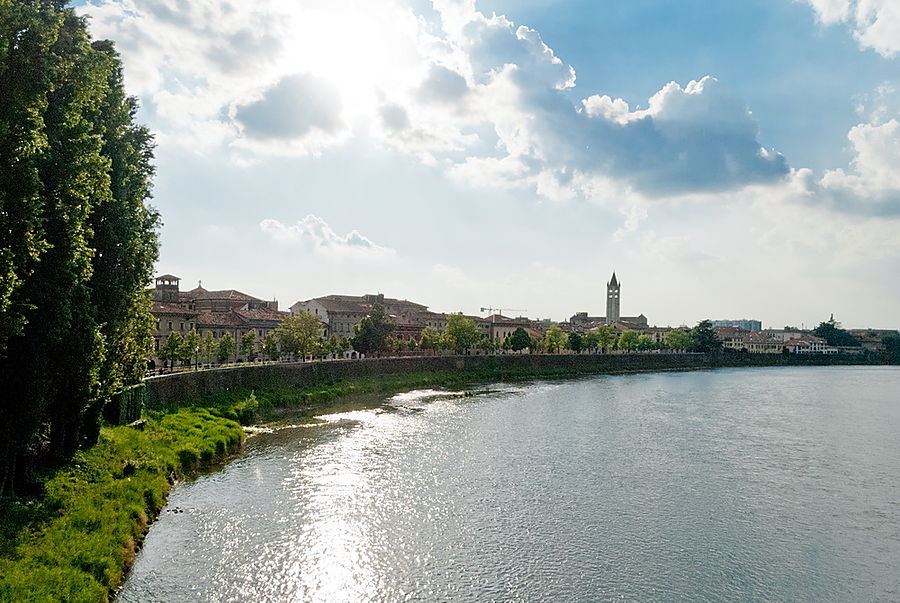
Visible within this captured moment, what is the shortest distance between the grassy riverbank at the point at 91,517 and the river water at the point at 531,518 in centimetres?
99

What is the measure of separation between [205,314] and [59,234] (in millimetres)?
72483

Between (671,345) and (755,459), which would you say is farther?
(671,345)

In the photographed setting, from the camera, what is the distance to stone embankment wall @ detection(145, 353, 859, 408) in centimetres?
4612

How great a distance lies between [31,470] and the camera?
20703 millimetres

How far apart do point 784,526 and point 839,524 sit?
243cm

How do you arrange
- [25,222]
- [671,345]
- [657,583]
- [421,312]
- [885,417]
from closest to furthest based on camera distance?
[25,222] < [657,583] < [885,417] < [421,312] < [671,345]

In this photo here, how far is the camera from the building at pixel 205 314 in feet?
253

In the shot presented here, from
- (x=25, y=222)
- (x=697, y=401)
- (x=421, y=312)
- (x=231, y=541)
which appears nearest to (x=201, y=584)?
(x=231, y=541)

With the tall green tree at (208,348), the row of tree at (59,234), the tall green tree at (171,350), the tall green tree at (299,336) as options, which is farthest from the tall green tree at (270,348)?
the row of tree at (59,234)

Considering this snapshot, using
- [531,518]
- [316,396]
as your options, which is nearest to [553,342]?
[316,396]

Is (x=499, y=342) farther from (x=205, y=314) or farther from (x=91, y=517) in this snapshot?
(x=91, y=517)

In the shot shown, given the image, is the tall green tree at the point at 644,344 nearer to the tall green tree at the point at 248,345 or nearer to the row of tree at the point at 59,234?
the tall green tree at the point at 248,345

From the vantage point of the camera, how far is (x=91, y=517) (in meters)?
19.9

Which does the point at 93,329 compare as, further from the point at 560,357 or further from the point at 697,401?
the point at 560,357
